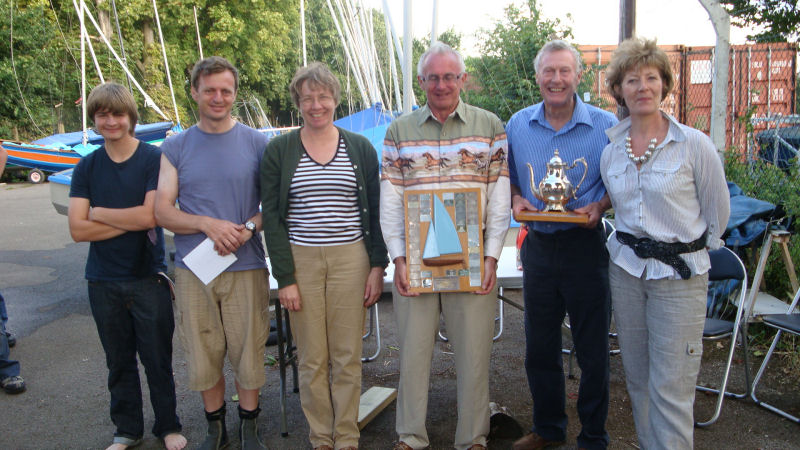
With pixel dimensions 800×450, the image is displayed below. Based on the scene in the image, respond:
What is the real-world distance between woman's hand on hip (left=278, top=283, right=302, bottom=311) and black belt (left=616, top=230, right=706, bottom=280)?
65.0 inches

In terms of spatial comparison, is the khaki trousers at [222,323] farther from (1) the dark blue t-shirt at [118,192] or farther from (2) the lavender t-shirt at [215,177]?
(1) the dark blue t-shirt at [118,192]

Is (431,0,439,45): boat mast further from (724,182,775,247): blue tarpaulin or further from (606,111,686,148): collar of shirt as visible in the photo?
(606,111,686,148): collar of shirt

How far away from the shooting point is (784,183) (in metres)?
5.26

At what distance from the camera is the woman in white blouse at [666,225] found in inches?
98.2

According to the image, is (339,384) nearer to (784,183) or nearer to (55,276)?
(784,183)

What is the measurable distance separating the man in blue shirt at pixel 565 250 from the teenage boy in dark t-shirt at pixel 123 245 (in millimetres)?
2000

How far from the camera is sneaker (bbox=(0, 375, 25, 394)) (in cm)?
420

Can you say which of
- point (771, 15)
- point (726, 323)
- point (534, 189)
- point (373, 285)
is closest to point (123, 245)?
point (373, 285)

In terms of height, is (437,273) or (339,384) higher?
(437,273)

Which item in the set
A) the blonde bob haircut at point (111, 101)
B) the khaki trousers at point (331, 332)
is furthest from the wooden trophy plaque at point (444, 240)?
the blonde bob haircut at point (111, 101)

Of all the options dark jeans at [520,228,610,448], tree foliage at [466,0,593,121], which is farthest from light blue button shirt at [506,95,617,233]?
tree foliage at [466,0,593,121]

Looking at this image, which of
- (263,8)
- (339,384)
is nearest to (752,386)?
(339,384)

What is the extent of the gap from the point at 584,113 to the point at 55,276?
23.8ft

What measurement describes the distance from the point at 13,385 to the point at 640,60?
14.8 ft
